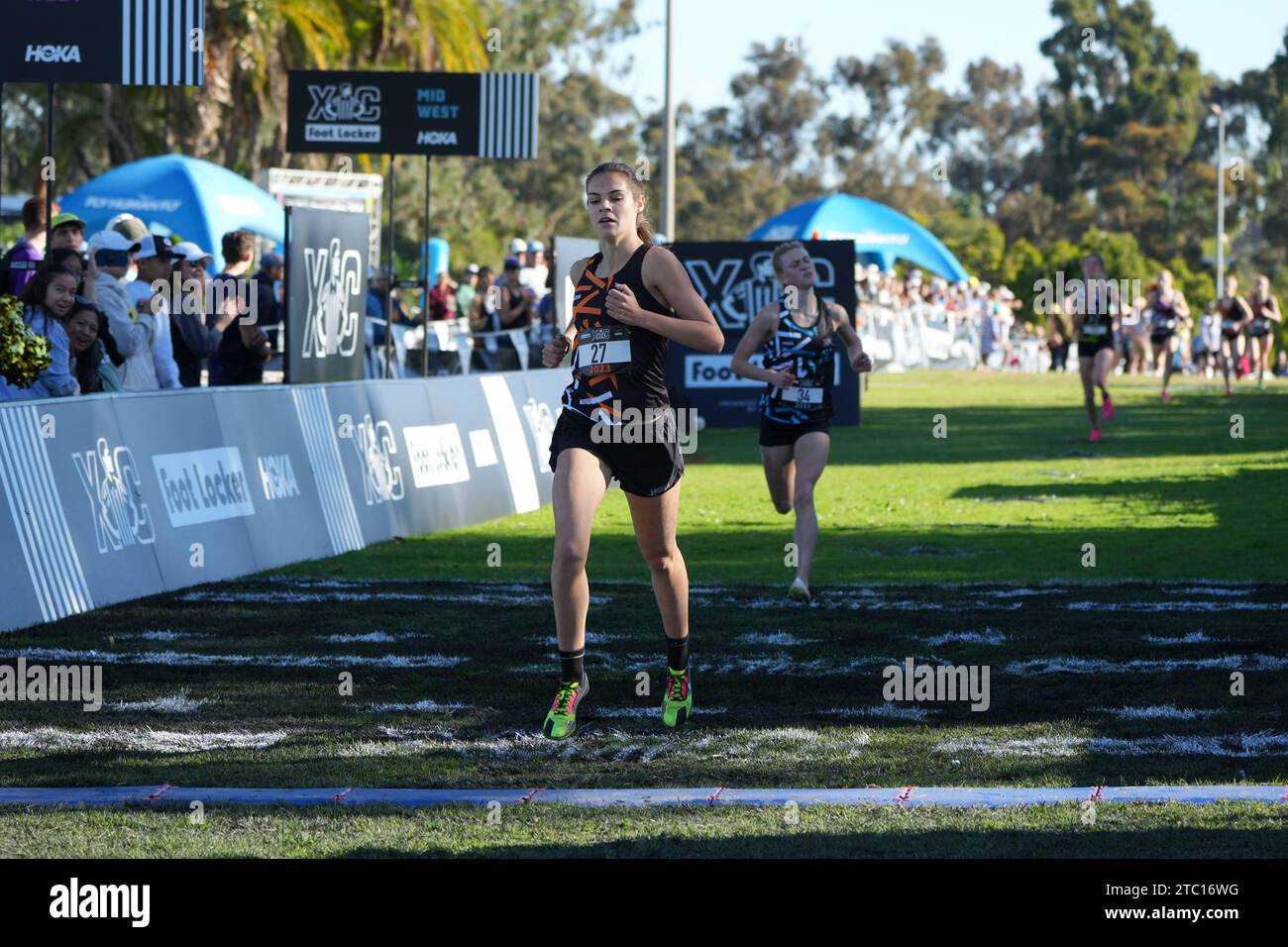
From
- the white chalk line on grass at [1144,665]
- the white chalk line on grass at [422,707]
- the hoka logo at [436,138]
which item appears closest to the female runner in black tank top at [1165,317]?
the hoka logo at [436,138]

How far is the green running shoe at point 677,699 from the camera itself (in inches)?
318

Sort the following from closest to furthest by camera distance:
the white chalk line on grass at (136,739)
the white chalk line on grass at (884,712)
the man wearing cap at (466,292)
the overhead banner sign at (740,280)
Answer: the white chalk line on grass at (136,739)
the white chalk line on grass at (884,712)
the overhead banner sign at (740,280)
the man wearing cap at (466,292)

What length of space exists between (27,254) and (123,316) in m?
1.05

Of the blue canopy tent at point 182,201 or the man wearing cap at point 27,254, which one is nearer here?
the man wearing cap at point 27,254

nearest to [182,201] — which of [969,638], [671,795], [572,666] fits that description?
[969,638]

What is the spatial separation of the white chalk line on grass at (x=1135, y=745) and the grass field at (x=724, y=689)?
20 mm

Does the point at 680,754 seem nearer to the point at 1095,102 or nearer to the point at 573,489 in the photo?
the point at 573,489

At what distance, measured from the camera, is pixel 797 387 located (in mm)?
11789

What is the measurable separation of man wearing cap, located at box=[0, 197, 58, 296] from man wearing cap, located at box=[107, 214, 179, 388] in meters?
0.48

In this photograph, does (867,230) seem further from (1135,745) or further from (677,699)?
(1135,745)

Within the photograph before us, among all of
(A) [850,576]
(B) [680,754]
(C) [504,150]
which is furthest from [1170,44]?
(B) [680,754]

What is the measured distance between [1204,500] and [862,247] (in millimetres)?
29997

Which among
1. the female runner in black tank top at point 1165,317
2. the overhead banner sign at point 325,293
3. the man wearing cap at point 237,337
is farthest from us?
the female runner in black tank top at point 1165,317

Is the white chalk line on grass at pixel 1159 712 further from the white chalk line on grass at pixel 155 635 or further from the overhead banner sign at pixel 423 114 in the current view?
the overhead banner sign at pixel 423 114
